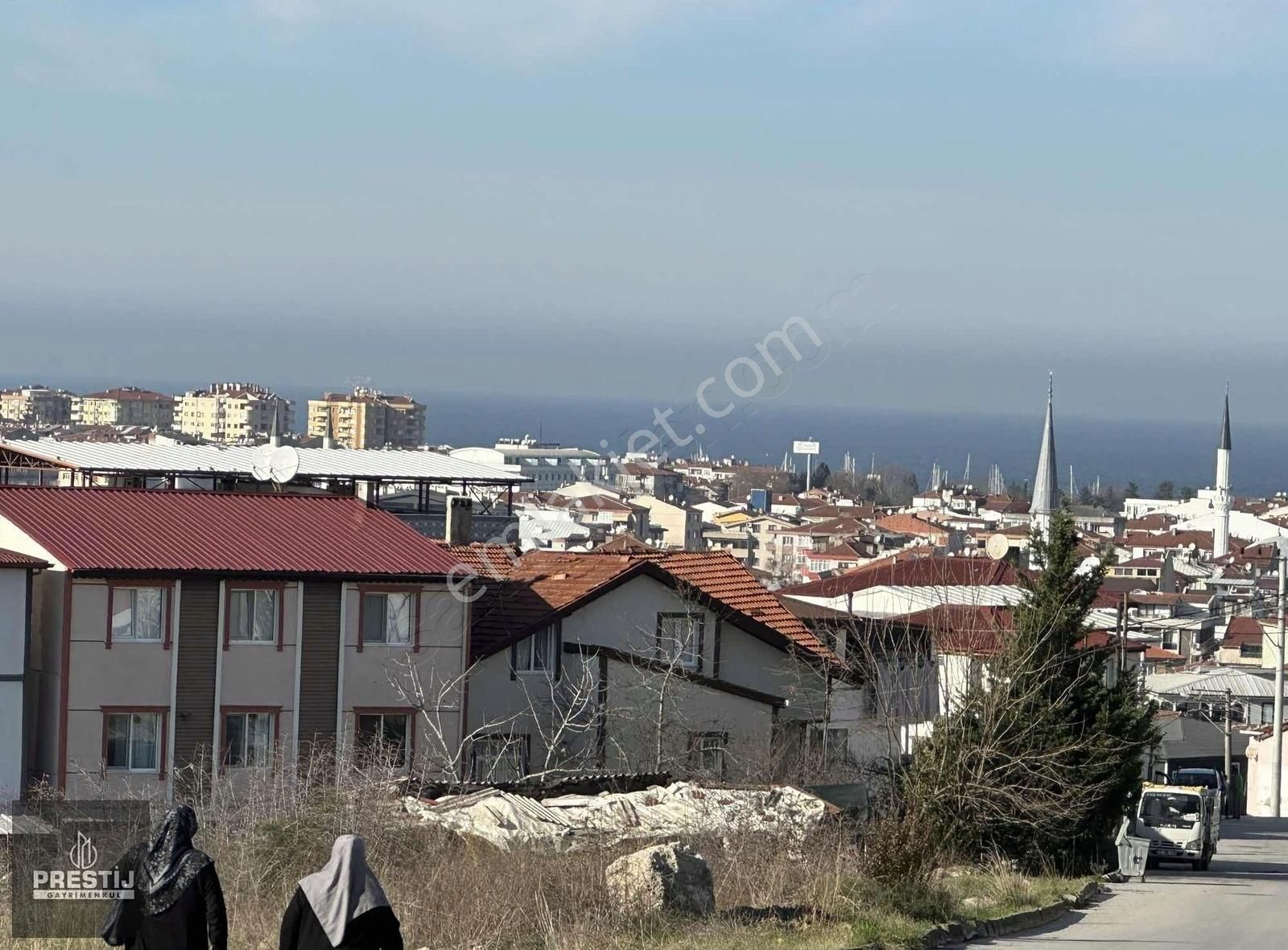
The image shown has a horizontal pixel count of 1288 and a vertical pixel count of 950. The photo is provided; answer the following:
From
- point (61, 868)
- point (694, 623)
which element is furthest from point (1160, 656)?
point (61, 868)

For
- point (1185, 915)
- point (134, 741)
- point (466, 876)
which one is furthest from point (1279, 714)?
point (466, 876)

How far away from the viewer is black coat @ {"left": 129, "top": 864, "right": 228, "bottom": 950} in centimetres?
872

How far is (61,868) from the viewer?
47.2 ft

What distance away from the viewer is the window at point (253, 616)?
29.8m

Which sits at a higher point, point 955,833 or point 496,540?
point 496,540

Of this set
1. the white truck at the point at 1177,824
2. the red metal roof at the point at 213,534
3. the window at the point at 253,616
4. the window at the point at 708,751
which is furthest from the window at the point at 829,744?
the window at the point at 253,616

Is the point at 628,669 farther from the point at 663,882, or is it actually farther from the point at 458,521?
the point at 663,882

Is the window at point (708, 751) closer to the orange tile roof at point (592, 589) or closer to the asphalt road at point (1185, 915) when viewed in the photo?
the orange tile roof at point (592, 589)

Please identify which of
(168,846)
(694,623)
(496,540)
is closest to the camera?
(168,846)

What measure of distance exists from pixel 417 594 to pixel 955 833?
11552mm

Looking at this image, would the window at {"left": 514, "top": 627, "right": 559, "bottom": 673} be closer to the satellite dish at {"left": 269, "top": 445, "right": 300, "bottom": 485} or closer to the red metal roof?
the red metal roof

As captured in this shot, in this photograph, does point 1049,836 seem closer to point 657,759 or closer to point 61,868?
point 657,759

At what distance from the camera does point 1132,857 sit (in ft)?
79.8

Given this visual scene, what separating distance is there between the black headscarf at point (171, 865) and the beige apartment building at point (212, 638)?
18.1 metres
